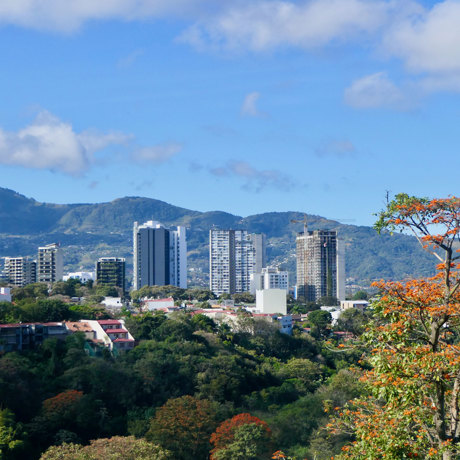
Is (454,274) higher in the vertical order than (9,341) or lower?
higher

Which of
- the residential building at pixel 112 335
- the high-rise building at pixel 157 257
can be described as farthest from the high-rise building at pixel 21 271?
the residential building at pixel 112 335

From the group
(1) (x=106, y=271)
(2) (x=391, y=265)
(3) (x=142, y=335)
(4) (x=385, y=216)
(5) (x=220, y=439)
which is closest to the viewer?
(4) (x=385, y=216)

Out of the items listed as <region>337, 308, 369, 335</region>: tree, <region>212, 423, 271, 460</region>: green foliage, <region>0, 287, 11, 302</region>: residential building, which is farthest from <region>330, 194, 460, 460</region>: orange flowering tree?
<region>337, 308, 369, 335</region>: tree

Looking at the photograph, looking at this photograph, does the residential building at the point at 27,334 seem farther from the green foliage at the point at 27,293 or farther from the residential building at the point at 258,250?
the residential building at the point at 258,250

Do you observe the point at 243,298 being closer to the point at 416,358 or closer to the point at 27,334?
the point at 27,334

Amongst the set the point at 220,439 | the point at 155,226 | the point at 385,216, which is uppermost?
the point at 155,226

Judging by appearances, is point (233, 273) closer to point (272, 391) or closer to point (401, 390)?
point (272, 391)

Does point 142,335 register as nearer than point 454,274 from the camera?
No

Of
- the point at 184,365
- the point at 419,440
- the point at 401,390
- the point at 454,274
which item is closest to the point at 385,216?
the point at 454,274
